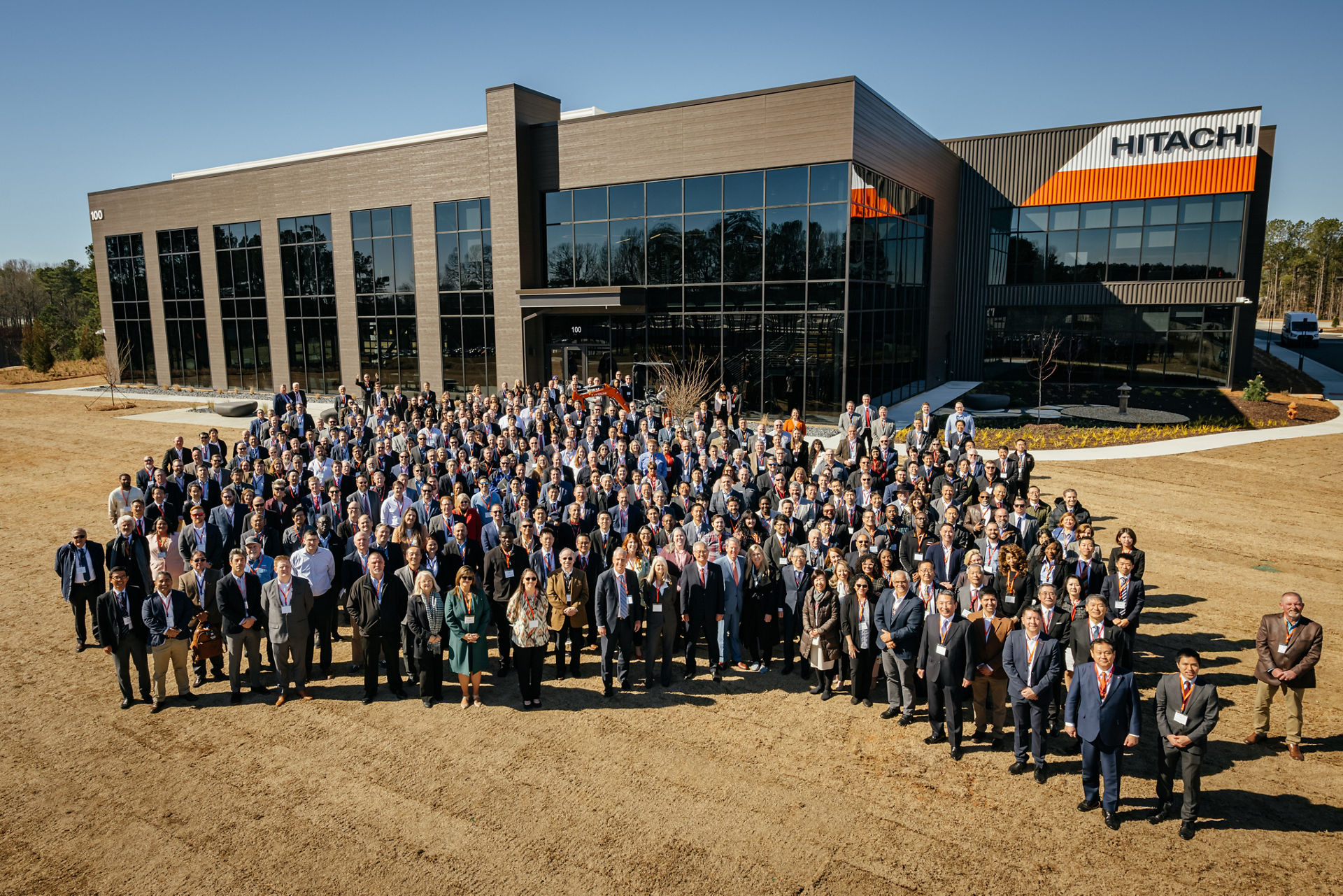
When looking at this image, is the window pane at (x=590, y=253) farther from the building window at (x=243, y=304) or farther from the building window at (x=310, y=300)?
the building window at (x=243, y=304)

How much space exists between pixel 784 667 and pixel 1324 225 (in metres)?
103

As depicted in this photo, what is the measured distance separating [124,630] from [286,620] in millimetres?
1558

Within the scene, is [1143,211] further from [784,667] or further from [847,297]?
[784,667]

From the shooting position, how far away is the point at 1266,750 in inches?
279

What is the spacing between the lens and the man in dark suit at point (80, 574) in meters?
9.46

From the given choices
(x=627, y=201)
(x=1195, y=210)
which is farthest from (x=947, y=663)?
(x=1195, y=210)

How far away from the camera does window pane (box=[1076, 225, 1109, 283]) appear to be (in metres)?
31.9

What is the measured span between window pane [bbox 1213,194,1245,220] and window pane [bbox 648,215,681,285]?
21655 millimetres

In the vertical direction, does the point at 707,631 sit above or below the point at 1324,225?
below

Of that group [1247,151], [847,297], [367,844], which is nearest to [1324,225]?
[1247,151]

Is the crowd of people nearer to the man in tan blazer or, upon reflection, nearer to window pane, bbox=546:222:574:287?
the man in tan blazer

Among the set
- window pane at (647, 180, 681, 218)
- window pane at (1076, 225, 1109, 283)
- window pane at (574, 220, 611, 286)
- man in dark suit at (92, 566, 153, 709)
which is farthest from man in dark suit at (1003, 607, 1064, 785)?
window pane at (1076, 225, 1109, 283)

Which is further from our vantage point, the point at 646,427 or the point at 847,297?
the point at 847,297

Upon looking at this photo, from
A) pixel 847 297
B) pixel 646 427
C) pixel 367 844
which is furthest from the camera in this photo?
pixel 847 297
